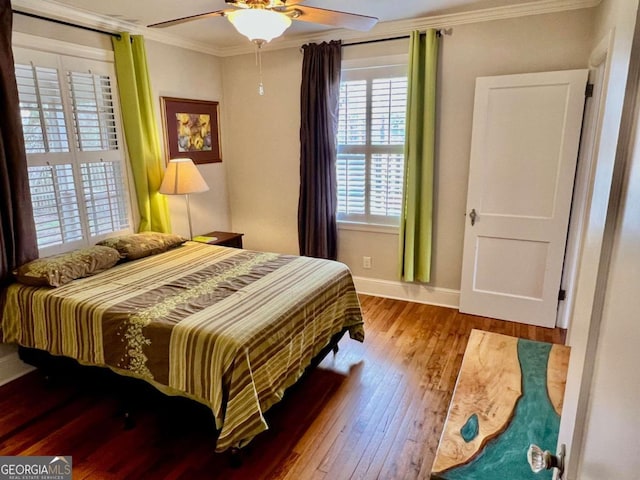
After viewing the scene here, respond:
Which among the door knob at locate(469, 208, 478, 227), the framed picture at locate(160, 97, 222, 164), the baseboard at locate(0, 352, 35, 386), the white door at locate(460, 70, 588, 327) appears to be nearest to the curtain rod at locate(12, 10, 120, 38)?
the framed picture at locate(160, 97, 222, 164)

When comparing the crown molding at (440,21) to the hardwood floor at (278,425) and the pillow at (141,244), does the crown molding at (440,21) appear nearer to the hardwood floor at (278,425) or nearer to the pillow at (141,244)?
the pillow at (141,244)

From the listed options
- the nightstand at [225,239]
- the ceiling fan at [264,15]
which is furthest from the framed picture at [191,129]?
the ceiling fan at [264,15]

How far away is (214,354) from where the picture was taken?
184 centimetres

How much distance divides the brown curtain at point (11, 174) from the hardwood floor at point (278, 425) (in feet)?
2.90

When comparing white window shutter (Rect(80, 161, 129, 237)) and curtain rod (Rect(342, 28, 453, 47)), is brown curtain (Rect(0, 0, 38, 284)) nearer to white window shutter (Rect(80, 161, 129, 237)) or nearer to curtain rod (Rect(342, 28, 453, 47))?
white window shutter (Rect(80, 161, 129, 237))

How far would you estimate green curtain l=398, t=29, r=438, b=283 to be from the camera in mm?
3375

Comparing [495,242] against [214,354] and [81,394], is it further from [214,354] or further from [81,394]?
[81,394]

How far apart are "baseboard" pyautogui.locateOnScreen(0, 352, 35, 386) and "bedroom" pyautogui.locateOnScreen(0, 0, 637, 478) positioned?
5.54 ft

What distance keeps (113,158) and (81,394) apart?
6.10 feet

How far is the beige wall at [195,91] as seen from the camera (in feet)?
12.0

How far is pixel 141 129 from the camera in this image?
3391 millimetres

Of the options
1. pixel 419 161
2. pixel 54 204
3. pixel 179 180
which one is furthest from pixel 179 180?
pixel 419 161

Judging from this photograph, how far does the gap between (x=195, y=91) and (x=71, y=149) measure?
147 cm

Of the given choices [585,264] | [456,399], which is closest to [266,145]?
[456,399]
